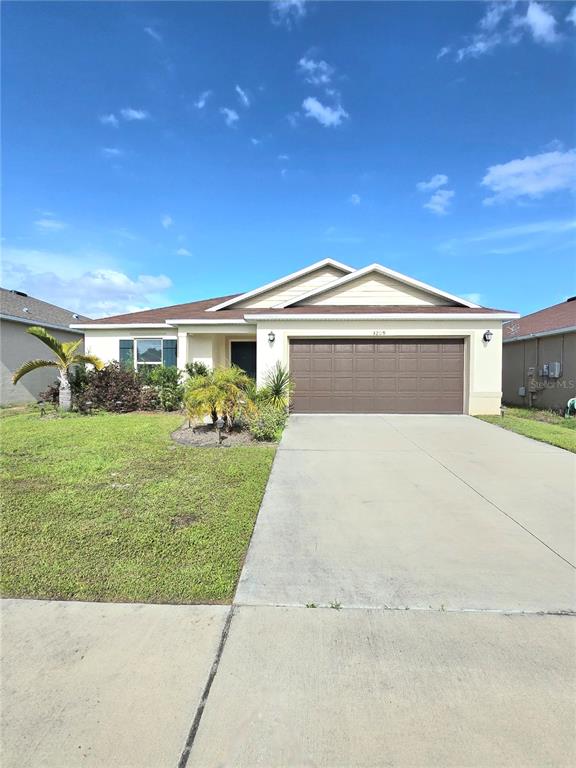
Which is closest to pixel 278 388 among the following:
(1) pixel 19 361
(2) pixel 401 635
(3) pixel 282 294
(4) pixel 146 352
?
(3) pixel 282 294

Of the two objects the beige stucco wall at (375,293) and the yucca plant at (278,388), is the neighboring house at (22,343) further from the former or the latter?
the beige stucco wall at (375,293)

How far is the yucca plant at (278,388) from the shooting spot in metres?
9.60

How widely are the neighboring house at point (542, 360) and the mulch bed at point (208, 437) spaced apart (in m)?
10.8

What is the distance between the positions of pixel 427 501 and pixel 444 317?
8004mm

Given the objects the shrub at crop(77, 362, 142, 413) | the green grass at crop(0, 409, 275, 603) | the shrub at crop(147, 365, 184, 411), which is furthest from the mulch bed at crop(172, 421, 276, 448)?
the shrub at crop(77, 362, 142, 413)

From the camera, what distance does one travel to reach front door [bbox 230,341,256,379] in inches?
610

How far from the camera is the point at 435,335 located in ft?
37.9

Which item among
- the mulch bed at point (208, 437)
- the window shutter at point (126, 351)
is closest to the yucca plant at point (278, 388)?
the mulch bed at point (208, 437)

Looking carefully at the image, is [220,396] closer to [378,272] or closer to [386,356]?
[386,356]

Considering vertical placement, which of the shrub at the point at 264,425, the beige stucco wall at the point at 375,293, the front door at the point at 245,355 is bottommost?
the shrub at the point at 264,425

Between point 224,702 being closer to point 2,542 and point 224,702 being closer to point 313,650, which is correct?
point 313,650

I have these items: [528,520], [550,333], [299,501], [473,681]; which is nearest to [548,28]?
[550,333]

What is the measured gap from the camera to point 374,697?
6.51ft

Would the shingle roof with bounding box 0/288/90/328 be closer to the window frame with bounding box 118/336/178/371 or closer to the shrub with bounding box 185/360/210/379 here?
the window frame with bounding box 118/336/178/371
